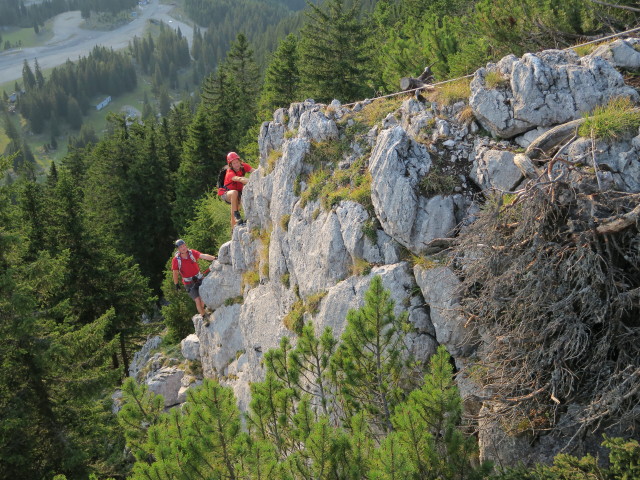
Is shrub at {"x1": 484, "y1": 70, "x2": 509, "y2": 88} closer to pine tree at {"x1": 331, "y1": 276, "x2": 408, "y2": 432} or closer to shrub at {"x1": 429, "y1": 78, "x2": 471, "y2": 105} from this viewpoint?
shrub at {"x1": 429, "y1": 78, "x2": 471, "y2": 105}

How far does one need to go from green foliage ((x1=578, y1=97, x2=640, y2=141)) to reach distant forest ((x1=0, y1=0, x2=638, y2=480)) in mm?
4607

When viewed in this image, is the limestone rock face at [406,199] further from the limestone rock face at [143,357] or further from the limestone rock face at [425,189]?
the limestone rock face at [143,357]

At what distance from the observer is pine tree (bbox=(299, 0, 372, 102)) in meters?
26.9

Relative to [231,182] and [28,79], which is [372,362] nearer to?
[231,182]

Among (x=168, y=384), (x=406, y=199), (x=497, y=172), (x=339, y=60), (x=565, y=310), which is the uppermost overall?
(x=497, y=172)

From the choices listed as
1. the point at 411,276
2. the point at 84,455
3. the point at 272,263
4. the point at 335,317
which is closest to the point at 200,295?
the point at 272,263

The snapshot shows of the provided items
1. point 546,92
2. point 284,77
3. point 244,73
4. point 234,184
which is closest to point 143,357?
point 234,184

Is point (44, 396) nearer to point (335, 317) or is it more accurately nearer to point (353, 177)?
point (335, 317)

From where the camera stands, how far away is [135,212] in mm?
35219

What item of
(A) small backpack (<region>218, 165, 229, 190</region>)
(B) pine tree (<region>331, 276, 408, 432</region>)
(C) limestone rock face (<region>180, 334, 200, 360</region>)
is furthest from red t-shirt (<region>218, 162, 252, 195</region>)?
(B) pine tree (<region>331, 276, 408, 432</region>)

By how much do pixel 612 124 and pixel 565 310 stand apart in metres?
3.39

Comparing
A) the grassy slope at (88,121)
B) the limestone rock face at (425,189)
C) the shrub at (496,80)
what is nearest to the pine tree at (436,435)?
the limestone rock face at (425,189)

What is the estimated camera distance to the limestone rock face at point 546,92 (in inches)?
379

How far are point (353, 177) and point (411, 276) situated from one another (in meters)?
2.98
